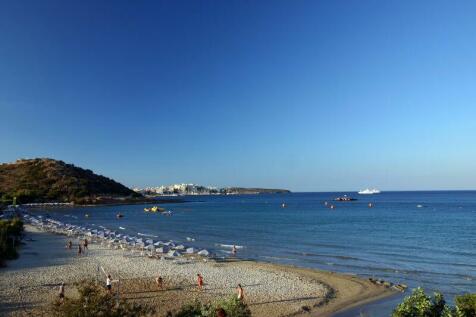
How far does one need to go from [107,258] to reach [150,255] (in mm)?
→ 3343

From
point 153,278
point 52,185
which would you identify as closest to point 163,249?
point 153,278

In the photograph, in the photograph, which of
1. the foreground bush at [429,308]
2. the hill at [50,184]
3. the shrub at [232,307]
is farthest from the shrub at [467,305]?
the hill at [50,184]

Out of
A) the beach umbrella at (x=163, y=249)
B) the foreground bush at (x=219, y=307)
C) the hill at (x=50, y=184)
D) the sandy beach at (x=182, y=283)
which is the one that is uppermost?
the hill at (x=50, y=184)

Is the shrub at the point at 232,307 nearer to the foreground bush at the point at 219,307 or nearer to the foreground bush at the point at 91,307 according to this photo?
the foreground bush at the point at 219,307

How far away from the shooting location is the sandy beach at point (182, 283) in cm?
2064

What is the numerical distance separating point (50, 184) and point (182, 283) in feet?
523

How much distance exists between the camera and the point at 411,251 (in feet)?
127

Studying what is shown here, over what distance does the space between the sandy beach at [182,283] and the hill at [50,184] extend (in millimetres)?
120537

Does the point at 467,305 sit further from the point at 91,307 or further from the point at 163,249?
the point at 163,249

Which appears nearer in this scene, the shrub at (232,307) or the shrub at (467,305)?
the shrub at (467,305)

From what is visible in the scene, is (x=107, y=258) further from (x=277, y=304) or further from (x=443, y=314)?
(x=443, y=314)

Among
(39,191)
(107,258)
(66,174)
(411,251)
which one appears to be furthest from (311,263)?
(66,174)

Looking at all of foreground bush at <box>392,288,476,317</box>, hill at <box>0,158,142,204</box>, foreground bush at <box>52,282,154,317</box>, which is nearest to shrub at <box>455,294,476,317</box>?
foreground bush at <box>392,288,476,317</box>

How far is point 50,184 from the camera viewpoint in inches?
6634
